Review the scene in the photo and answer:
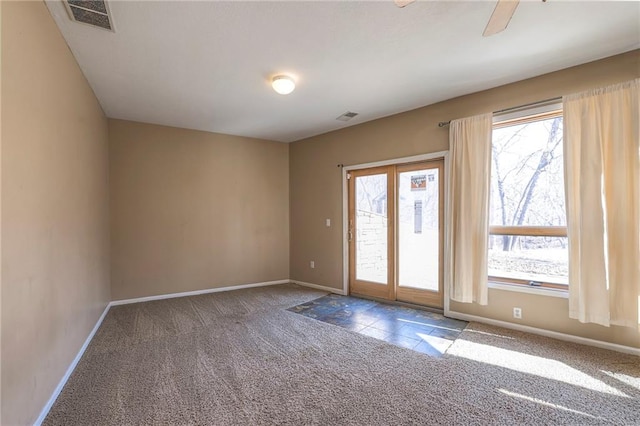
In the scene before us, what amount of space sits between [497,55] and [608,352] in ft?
9.78

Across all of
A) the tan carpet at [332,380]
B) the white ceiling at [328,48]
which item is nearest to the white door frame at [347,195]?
the white ceiling at [328,48]

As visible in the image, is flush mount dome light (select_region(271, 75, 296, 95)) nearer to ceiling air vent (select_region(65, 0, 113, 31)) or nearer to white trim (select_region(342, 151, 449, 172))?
ceiling air vent (select_region(65, 0, 113, 31))

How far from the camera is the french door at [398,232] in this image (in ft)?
13.2

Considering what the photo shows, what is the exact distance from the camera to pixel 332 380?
234cm

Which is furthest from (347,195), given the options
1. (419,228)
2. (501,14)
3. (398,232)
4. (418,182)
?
(501,14)

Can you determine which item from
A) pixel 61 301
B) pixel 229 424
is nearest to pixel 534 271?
pixel 229 424

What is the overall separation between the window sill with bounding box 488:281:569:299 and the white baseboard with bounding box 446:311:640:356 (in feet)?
1.27

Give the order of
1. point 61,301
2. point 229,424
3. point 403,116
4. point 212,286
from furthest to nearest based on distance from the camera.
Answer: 1. point 212,286
2. point 403,116
3. point 61,301
4. point 229,424

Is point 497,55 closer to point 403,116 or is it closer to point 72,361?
point 403,116

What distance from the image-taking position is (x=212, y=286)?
5156 millimetres

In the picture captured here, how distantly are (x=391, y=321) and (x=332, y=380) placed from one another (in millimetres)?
1550

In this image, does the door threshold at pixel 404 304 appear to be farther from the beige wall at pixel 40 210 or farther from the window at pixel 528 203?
the beige wall at pixel 40 210

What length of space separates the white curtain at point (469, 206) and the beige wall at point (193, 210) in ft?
11.0

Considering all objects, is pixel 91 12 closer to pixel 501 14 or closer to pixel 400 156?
pixel 501 14
